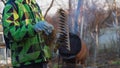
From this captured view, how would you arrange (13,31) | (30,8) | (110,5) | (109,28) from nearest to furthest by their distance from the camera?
1. (13,31)
2. (30,8)
3. (110,5)
4. (109,28)

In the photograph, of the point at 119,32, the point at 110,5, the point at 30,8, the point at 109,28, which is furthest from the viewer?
the point at 109,28

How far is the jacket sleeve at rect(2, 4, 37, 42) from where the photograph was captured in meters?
2.53

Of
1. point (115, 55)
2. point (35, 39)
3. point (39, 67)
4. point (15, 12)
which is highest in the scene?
point (15, 12)

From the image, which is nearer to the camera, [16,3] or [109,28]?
[16,3]

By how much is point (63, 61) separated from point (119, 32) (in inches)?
1339

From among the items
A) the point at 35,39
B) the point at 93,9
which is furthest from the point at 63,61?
the point at 93,9

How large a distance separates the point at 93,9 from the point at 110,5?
155cm

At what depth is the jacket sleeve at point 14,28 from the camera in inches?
99.4

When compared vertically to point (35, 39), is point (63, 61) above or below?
below

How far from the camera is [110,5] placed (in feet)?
105

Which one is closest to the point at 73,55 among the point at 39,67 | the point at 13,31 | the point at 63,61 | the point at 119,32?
the point at 63,61

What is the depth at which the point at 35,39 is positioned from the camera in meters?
2.63

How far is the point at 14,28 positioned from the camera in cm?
254

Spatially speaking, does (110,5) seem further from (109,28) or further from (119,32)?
(109,28)
